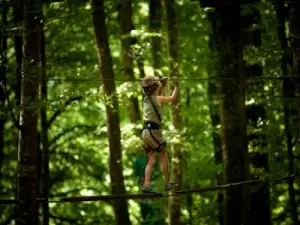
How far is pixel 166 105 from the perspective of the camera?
1391 cm

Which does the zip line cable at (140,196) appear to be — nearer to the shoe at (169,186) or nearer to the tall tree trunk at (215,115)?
the shoe at (169,186)

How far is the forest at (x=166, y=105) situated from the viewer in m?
6.84

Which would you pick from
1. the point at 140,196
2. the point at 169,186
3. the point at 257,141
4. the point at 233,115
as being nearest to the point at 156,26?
the point at 257,141


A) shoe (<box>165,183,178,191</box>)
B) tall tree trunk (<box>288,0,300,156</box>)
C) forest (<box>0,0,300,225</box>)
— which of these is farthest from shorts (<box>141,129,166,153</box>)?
tall tree trunk (<box>288,0,300,156</box>)

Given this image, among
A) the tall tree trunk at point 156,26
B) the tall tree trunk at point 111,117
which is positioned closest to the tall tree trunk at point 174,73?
the tall tree trunk at point 111,117

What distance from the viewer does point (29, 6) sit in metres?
6.58

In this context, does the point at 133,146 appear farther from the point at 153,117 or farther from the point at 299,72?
the point at 299,72

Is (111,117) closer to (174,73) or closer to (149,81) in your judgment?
(174,73)

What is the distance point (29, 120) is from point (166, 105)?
7670mm

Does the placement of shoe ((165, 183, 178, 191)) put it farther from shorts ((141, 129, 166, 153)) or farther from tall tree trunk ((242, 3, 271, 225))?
tall tree trunk ((242, 3, 271, 225))

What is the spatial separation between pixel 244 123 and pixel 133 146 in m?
3.46

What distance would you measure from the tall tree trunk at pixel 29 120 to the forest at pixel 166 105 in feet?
0.04

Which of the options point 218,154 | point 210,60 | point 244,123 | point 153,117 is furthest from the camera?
point 218,154

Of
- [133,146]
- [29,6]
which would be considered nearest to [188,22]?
[133,146]
